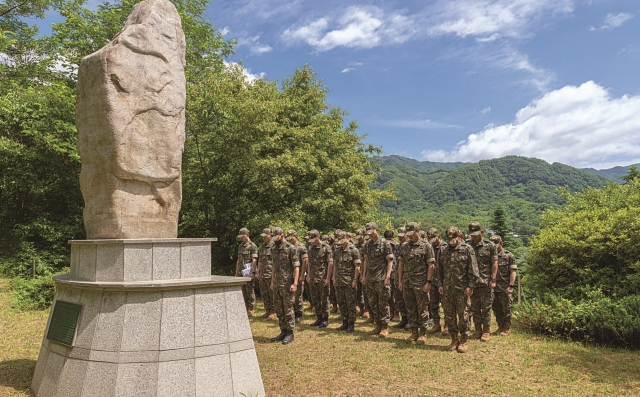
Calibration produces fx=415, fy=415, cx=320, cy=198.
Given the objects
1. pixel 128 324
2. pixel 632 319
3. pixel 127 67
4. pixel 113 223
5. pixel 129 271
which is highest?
pixel 127 67

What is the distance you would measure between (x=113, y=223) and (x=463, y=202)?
256 feet

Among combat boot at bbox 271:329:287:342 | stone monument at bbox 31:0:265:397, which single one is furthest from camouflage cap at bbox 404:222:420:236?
stone monument at bbox 31:0:265:397

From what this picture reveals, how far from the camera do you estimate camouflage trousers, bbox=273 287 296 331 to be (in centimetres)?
748

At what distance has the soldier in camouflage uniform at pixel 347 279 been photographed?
8602mm

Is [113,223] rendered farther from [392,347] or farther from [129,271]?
[392,347]

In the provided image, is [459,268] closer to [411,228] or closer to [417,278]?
[417,278]

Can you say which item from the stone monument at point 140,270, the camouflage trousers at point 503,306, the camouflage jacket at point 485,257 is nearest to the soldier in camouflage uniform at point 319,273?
the camouflage jacket at point 485,257

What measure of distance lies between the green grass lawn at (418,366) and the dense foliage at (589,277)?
0.37 meters

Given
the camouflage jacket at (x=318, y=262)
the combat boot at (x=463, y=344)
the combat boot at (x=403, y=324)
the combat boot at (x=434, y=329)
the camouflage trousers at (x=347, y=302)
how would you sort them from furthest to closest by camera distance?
the camouflage jacket at (x=318, y=262) → the combat boot at (x=403, y=324) → the camouflage trousers at (x=347, y=302) → the combat boot at (x=434, y=329) → the combat boot at (x=463, y=344)

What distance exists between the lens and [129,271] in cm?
461

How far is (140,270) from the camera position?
15.2ft

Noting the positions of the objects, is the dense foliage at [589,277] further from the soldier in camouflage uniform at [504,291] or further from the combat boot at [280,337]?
the combat boot at [280,337]

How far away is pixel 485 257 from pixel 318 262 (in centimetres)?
375

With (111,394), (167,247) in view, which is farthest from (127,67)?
(111,394)
